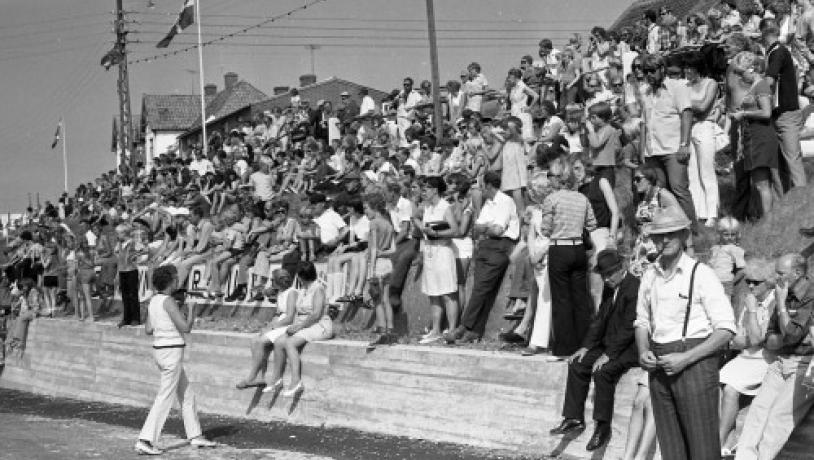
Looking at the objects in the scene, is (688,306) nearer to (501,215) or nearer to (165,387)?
(501,215)

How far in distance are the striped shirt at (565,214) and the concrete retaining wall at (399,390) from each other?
4.60 feet

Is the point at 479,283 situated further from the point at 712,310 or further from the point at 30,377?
the point at 30,377

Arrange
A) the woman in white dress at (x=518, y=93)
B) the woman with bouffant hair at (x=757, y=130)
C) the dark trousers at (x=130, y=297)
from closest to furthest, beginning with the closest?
the woman with bouffant hair at (x=757, y=130)
the woman in white dress at (x=518, y=93)
the dark trousers at (x=130, y=297)

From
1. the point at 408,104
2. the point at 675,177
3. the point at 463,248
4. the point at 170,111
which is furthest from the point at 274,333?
the point at 170,111

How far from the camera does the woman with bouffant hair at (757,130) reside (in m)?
13.3

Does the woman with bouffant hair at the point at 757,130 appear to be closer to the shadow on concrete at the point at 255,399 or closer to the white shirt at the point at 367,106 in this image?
the shadow on concrete at the point at 255,399

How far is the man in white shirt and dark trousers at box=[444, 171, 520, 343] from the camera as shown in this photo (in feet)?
49.1

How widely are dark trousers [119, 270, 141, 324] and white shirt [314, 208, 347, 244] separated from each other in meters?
6.59

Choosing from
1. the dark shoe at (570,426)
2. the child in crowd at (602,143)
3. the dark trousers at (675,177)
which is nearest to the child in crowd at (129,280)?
the child in crowd at (602,143)

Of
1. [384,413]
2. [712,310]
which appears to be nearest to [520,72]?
[384,413]

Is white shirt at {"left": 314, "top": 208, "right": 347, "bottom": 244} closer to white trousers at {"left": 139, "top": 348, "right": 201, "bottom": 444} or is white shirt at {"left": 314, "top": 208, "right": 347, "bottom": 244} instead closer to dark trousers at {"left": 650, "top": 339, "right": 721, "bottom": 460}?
white trousers at {"left": 139, "top": 348, "right": 201, "bottom": 444}

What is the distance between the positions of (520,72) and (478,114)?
47.4 inches

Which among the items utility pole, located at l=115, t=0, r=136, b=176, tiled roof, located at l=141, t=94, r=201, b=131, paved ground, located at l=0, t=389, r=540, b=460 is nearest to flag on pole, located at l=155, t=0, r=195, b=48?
utility pole, located at l=115, t=0, r=136, b=176

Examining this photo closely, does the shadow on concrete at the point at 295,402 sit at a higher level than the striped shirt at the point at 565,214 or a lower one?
lower
